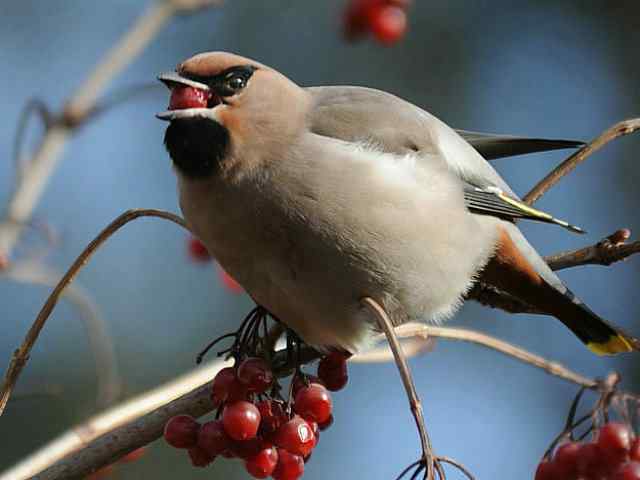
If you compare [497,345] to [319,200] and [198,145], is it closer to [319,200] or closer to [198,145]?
[319,200]

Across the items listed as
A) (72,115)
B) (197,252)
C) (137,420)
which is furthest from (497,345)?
(197,252)

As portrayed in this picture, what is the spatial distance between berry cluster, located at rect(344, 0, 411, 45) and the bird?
66.6 inches

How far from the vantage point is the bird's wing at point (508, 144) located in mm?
3168

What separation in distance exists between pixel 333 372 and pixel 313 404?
0.80 ft

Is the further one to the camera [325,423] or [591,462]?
[325,423]

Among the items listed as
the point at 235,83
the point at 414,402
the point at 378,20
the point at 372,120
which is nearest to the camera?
the point at 414,402

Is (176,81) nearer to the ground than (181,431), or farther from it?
farther from it

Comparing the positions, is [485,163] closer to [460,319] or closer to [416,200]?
[416,200]

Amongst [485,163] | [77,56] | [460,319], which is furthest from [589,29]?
[485,163]

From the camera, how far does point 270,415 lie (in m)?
2.44

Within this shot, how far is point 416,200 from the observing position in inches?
113

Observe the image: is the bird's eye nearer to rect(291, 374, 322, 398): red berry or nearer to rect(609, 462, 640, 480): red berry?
rect(291, 374, 322, 398): red berry

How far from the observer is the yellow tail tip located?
11.0ft

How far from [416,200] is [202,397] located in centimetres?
73
